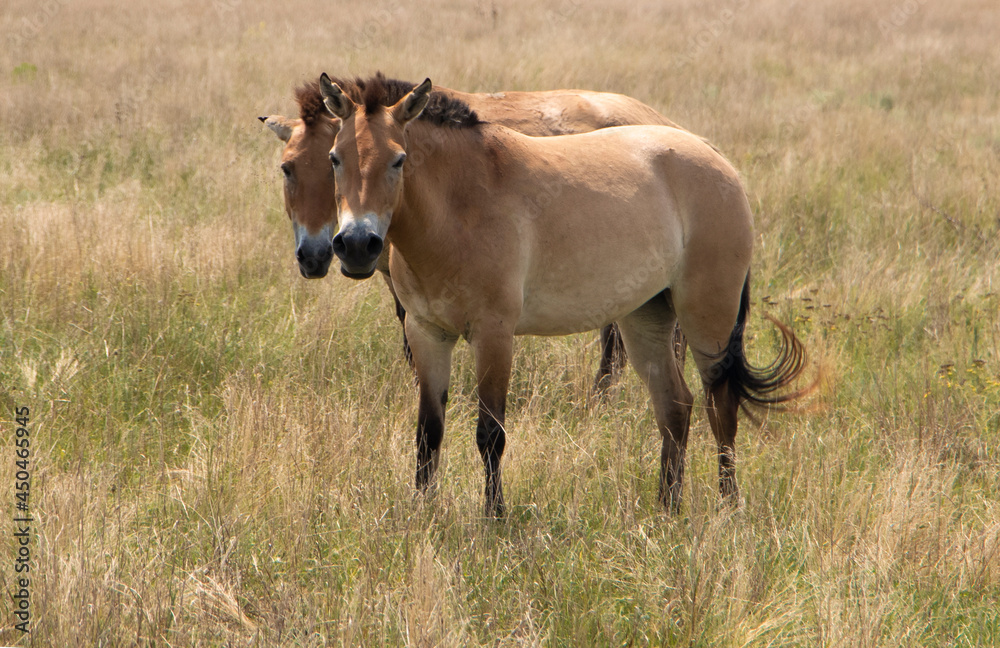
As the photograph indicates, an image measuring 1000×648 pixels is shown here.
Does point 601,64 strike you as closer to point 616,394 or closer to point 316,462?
point 616,394

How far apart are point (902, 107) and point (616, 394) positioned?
977 centimetres

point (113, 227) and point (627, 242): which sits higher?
point (627, 242)

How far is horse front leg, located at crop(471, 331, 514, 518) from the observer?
11.7ft

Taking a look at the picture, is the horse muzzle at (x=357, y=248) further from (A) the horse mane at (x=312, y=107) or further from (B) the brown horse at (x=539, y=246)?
(A) the horse mane at (x=312, y=107)

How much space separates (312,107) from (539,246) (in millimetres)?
1373

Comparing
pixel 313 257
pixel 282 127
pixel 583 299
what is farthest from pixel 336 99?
pixel 583 299

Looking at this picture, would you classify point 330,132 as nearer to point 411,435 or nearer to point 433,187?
point 433,187

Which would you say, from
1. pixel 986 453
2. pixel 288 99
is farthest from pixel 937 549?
pixel 288 99

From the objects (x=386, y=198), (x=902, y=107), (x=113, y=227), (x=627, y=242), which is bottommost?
(x=902, y=107)

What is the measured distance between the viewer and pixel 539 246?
3727 mm

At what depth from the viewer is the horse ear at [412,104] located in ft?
10.8

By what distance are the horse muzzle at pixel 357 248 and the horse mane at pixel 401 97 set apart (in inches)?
22.3

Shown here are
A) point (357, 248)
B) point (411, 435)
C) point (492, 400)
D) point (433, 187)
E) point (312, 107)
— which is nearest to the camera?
point (357, 248)

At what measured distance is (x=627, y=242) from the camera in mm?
3846
